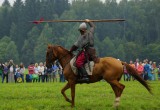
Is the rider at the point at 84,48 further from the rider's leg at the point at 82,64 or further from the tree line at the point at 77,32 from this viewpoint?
the tree line at the point at 77,32

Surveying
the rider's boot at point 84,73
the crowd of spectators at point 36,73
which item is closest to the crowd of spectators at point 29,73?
the crowd of spectators at point 36,73

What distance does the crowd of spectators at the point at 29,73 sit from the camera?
36188mm

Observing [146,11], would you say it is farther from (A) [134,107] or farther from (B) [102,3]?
(A) [134,107]

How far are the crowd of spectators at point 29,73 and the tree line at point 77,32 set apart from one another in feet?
219

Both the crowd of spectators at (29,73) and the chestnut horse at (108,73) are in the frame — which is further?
the crowd of spectators at (29,73)

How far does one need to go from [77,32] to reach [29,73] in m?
83.3

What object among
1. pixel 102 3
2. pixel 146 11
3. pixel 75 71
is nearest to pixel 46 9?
pixel 102 3

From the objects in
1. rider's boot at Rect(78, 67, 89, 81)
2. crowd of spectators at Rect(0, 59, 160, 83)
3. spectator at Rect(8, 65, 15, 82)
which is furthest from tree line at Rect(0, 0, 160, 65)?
rider's boot at Rect(78, 67, 89, 81)

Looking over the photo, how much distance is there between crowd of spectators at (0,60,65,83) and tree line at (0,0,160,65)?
66848 mm

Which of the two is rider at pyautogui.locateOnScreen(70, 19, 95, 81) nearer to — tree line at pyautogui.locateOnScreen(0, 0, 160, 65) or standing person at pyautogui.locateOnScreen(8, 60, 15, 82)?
standing person at pyautogui.locateOnScreen(8, 60, 15, 82)

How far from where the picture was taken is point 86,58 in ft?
51.0

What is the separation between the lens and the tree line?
11056cm

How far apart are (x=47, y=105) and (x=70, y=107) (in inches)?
35.4

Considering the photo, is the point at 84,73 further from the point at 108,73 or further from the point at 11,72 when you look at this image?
the point at 11,72
